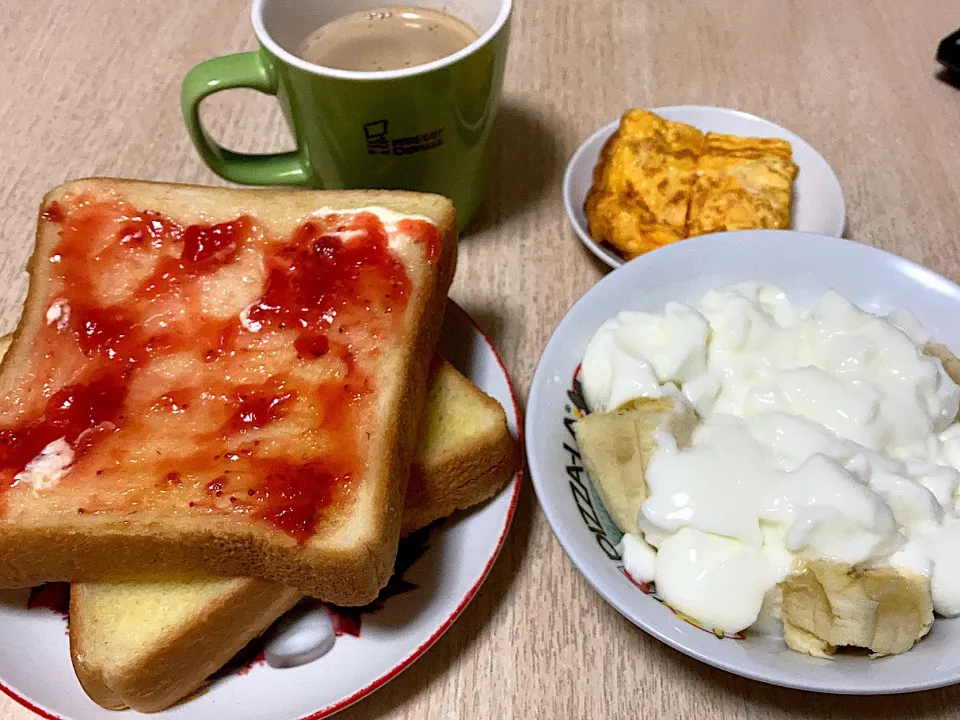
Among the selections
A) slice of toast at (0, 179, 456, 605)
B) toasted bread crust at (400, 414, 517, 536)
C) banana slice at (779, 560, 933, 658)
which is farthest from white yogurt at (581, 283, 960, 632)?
slice of toast at (0, 179, 456, 605)

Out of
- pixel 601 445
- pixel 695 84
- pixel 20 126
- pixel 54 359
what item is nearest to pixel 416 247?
pixel 601 445

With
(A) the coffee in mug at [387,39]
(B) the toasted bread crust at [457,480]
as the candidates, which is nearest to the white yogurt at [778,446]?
(B) the toasted bread crust at [457,480]

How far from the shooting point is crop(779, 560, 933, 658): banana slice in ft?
2.17

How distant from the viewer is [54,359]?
85 centimetres

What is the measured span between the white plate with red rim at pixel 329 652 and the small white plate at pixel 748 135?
1.60ft

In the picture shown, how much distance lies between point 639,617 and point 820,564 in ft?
0.58

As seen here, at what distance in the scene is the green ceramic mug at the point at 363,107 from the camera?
91 cm

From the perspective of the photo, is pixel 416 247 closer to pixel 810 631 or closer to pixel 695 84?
pixel 810 631

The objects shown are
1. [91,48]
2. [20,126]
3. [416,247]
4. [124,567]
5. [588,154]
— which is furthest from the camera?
[91,48]

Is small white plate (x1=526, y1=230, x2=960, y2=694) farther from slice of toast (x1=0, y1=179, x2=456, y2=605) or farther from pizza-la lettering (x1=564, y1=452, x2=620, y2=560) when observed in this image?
slice of toast (x1=0, y1=179, x2=456, y2=605)

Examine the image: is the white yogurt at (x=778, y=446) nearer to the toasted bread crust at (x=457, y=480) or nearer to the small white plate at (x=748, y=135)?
the toasted bread crust at (x=457, y=480)

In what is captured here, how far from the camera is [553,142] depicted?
136cm

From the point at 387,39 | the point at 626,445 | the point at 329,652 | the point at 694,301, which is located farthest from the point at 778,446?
the point at 387,39

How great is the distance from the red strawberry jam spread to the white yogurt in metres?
0.29
